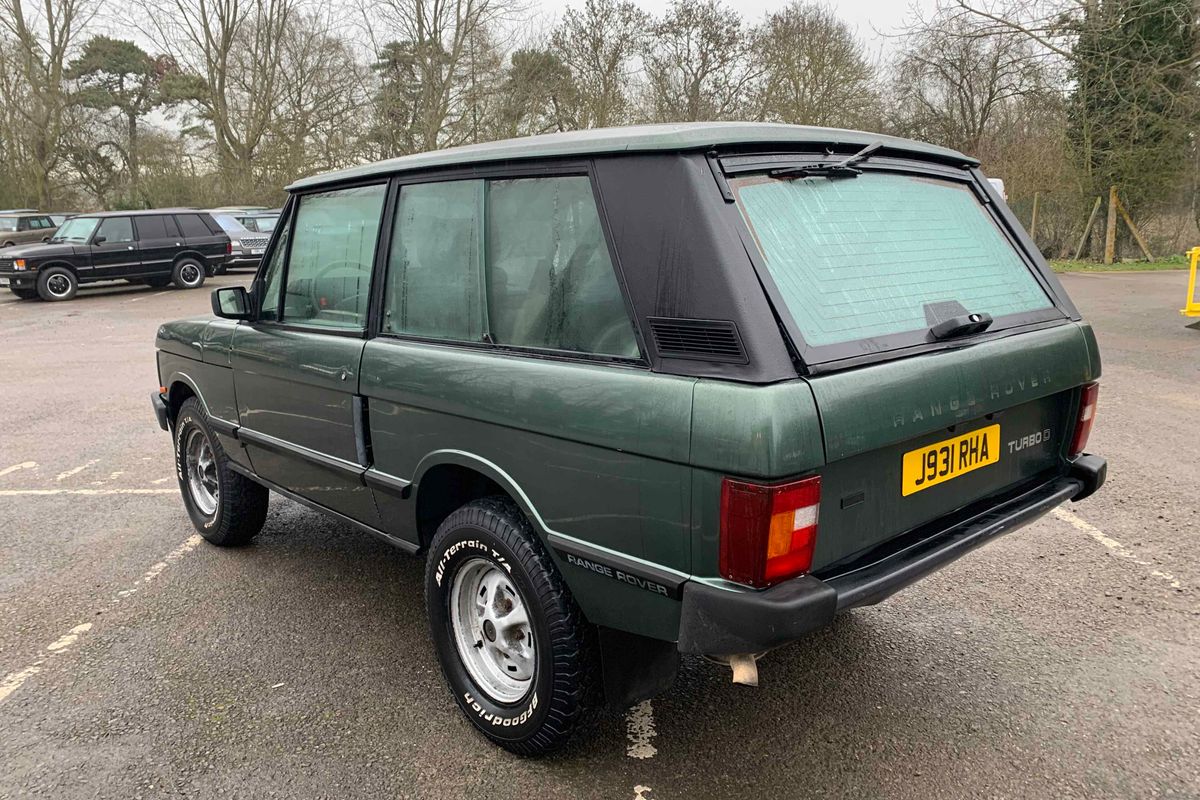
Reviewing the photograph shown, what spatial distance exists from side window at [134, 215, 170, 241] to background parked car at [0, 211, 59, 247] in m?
5.86

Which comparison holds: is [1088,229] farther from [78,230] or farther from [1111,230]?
[78,230]

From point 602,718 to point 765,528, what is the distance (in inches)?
47.0

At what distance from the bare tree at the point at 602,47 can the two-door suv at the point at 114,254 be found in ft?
43.3

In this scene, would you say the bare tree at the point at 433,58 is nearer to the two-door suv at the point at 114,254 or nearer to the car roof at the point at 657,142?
the two-door suv at the point at 114,254

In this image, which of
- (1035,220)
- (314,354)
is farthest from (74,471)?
(1035,220)

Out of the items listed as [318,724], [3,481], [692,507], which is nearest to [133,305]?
[3,481]

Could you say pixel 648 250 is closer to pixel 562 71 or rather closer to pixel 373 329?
pixel 373 329

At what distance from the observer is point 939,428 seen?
2238 mm

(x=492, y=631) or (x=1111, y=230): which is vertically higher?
(x=1111, y=230)

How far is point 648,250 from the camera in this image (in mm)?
2125

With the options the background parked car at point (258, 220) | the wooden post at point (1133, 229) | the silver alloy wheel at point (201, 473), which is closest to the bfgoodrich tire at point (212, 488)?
the silver alloy wheel at point (201, 473)

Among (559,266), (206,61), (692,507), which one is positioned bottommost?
(692,507)

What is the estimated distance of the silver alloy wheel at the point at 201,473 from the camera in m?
4.34

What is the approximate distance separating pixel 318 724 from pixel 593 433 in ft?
4.88
